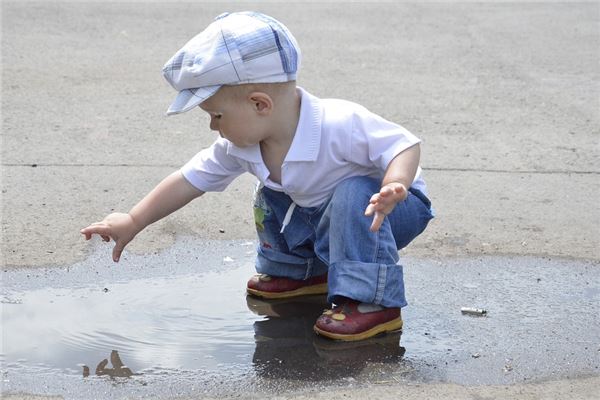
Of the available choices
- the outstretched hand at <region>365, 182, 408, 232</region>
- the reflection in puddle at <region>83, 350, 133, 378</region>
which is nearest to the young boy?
the outstretched hand at <region>365, 182, 408, 232</region>

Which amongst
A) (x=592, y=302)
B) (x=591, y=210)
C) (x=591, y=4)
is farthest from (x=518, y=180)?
(x=591, y=4)

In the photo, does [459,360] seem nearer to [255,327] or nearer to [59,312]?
[255,327]

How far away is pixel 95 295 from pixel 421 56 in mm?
3900

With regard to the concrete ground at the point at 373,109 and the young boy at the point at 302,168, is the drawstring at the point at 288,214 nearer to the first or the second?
the young boy at the point at 302,168

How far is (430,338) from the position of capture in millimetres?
3287

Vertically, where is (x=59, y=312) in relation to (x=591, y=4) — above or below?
below

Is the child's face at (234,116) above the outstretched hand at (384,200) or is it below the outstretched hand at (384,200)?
above

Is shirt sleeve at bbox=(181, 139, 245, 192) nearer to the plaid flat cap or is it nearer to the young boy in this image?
the young boy

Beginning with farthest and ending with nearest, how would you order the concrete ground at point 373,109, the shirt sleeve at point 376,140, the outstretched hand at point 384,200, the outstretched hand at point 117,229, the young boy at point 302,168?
1. the concrete ground at point 373,109
2. the outstretched hand at point 117,229
3. the shirt sleeve at point 376,140
4. the young boy at point 302,168
5. the outstretched hand at point 384,200

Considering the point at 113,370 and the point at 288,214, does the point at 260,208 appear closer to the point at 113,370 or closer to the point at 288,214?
the point at 288,214

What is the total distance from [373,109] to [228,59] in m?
2.75

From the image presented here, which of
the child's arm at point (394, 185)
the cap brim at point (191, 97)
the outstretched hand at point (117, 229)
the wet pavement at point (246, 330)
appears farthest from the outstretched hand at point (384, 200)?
the outstretched hand at point (117, 229)

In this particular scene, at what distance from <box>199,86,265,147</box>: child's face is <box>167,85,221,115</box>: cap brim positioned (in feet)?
0.17

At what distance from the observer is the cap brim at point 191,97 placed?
10.1 ft
